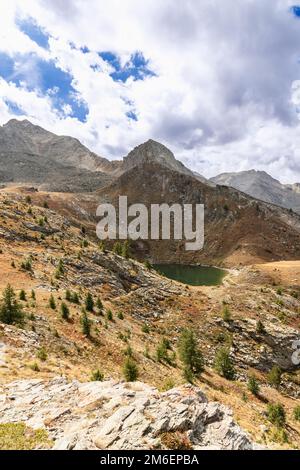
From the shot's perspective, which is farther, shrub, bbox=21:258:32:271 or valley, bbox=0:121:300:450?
shrub, bbox=21:258:32:271

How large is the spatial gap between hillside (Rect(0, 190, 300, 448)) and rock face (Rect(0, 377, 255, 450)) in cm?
13

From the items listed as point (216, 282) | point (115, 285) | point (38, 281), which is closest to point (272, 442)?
A: point (38, 281)

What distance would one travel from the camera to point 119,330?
43.2 m

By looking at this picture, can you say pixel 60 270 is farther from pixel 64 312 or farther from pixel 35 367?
pixel 35 367

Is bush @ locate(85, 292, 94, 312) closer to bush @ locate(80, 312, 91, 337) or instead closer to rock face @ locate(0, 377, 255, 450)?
bush @ locate(80, 312, 91, 337)

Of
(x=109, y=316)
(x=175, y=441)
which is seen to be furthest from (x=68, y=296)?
(x=175, y=441)

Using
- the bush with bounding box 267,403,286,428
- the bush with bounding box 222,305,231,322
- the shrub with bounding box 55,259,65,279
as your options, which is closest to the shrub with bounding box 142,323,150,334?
the bush with bounding box 222,305,231,322

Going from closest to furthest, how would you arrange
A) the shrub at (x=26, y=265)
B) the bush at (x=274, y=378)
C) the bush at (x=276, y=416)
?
the bush at (x=276, y=416) → the bush at (x=274, y=378) → the shrub at (x=26, y=265)

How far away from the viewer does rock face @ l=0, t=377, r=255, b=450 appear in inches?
591

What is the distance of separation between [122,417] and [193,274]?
10353cm

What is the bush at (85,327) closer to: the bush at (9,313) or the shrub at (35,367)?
the bush at (9,313)

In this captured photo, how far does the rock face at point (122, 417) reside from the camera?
49.3 feet

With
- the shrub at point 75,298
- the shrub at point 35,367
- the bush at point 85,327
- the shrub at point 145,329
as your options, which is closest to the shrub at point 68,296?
the shrub at point 75,298

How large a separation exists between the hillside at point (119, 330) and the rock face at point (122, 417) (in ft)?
0.42
